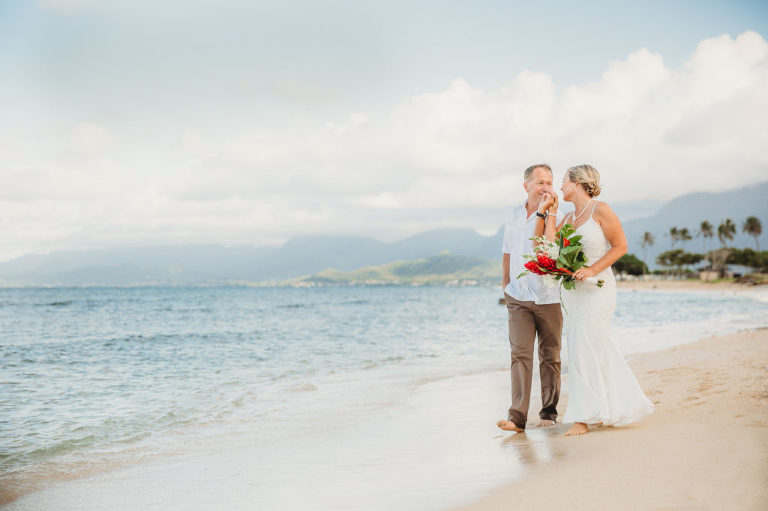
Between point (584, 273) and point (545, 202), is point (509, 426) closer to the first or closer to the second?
point (584, 273)

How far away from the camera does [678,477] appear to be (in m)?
3.72

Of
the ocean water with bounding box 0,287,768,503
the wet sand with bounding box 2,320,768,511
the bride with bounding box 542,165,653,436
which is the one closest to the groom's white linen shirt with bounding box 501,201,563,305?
the bride with bounding box 542,165,653,436

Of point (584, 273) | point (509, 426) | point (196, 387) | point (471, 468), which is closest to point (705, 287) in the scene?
point (196, 387)

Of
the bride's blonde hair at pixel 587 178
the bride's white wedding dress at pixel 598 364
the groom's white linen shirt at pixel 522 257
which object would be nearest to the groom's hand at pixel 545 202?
the groom's white linen shirt at pixel 522 257

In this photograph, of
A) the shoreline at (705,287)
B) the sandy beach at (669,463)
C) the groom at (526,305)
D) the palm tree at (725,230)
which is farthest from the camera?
the palm tree at (725,230)

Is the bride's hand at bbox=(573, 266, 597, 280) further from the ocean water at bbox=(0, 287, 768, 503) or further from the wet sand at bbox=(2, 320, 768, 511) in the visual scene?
the ocean water at bbox=(0, 287, 768, 503)

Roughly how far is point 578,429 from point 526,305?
130cm

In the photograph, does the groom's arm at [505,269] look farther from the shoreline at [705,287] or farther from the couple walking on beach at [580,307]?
the shoreline at [705,287]

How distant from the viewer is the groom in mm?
5645

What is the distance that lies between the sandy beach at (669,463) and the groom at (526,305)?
53 cm

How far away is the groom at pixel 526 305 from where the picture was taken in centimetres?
564

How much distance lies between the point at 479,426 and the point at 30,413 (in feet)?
21.5

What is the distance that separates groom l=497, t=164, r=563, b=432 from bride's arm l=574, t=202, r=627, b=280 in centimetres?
46

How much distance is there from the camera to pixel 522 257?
5719 mm
